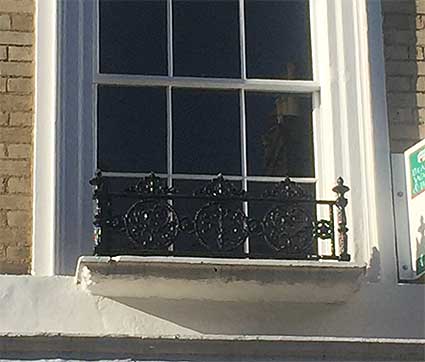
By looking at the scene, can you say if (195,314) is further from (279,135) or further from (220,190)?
(279,135)

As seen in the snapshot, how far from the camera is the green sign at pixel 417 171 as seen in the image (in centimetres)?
688

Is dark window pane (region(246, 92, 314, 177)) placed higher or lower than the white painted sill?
higher

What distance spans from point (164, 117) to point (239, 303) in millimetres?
1051

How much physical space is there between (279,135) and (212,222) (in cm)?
76

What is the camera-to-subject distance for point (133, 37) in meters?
7.30

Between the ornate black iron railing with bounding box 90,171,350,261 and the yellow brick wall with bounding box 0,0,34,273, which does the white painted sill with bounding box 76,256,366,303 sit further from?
the yellow brick wall with bounding box 0,0,34,273

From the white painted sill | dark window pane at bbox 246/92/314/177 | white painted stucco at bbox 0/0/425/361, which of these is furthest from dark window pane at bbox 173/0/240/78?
the white painted sill

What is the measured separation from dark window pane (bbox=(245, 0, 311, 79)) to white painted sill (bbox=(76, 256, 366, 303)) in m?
1.18

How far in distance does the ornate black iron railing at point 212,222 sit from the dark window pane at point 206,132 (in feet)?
0.86

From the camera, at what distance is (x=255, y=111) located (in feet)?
23.9

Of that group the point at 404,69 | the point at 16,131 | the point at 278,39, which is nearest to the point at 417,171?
the point at 404,69

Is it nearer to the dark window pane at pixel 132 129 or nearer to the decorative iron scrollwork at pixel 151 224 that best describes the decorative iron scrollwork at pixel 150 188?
the decorative iron scrollwork at pixel 151 224

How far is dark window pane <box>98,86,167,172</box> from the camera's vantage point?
705 centimetres

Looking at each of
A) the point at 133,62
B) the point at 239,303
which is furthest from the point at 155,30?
the point at 239,303
